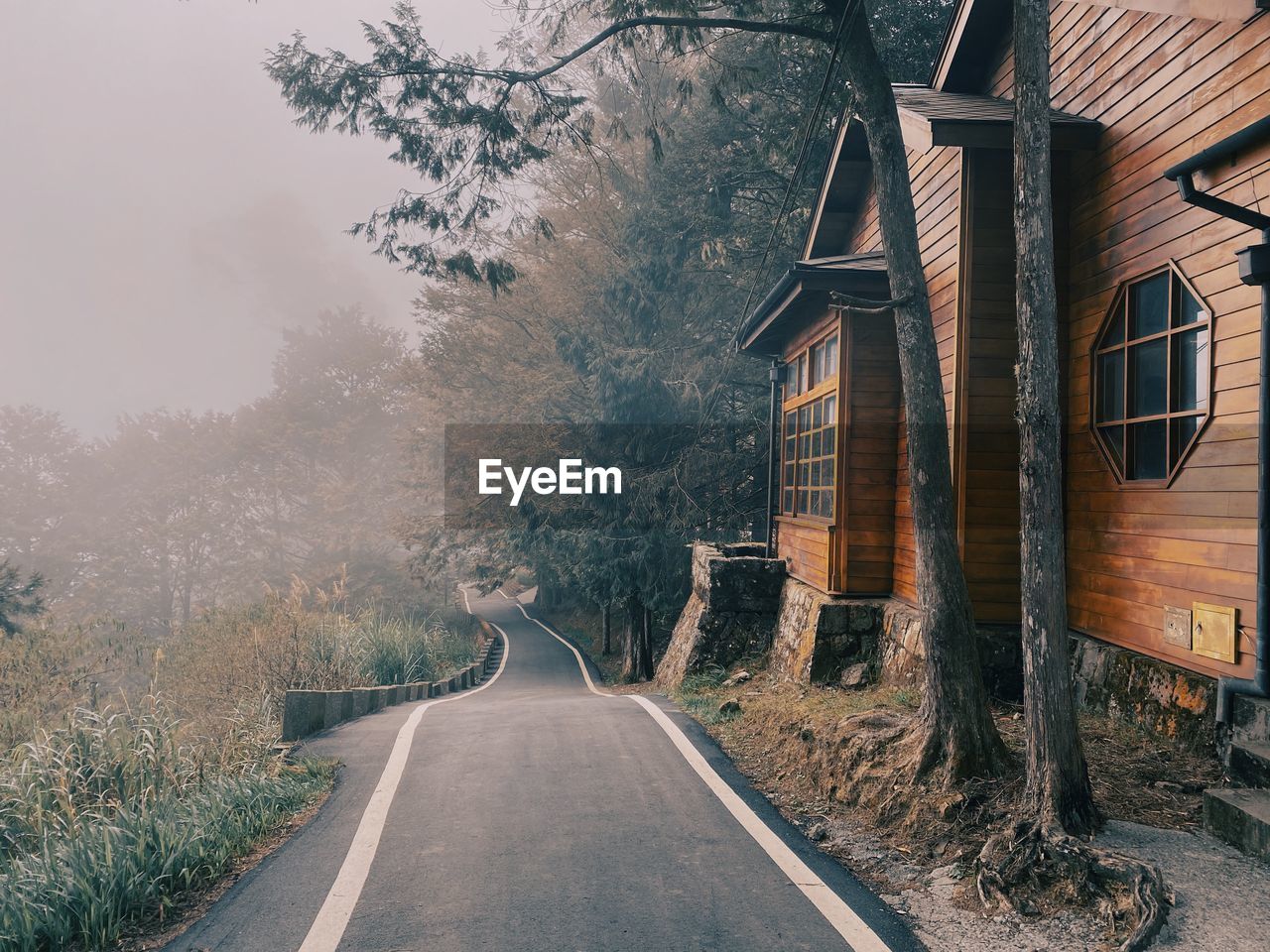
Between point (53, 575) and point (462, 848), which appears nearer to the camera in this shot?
point (462, 848)

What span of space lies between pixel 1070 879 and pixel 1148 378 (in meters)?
3.93

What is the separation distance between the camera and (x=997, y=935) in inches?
135

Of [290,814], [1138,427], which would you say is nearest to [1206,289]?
[1138,427]

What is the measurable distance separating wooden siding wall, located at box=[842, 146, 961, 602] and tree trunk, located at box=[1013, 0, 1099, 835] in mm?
3238

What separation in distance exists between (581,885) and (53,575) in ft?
200

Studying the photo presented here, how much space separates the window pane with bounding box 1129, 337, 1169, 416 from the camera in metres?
5.82

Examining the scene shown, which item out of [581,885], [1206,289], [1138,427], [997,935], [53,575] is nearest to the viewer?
[997,935]

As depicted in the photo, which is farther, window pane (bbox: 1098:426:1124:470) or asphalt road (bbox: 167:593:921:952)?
window pane (bbox: 1098:426:1124:470)

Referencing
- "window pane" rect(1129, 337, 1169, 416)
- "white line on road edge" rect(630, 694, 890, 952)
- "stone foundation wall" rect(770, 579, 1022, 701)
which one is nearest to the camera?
"white line on road edge" rect(630, 694, 890, 952)

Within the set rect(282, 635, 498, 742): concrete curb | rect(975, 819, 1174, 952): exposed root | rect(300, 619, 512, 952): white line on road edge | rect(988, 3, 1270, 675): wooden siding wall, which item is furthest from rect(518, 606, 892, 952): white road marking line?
rect(282, 635, 498, 742): concrete curb

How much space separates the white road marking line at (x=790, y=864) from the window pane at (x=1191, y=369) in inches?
Result: 156

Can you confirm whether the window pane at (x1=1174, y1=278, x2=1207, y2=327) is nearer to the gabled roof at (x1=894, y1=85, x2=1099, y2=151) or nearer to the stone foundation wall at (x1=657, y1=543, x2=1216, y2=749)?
the gabled roof at (x1=894, y1=85, x2=1099, y2=151)

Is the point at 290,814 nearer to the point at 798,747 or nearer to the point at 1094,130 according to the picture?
the point at 798,747

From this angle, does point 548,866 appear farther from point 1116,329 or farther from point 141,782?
point 1116,329
